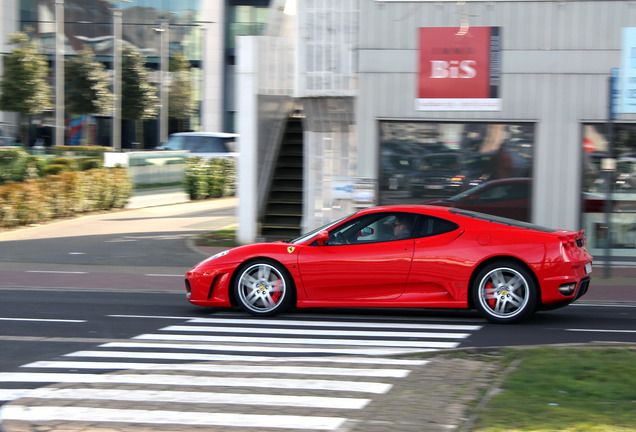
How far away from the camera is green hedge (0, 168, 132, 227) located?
18.7 metres

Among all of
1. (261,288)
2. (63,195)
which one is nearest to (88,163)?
(63,195)

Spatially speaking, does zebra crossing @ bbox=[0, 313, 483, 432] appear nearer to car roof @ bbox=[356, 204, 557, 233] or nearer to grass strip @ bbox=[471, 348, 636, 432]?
grass strip @ bbox=[471, 348, 636, 432]

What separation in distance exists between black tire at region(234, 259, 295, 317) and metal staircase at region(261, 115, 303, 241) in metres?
7.31

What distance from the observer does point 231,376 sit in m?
6.28

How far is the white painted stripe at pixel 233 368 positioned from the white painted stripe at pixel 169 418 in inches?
46.0

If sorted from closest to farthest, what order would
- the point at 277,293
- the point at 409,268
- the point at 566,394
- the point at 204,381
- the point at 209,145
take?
the point at 566,394
the point at 204,381
the point at 409,268
the point at 277,293
the point at 209,145

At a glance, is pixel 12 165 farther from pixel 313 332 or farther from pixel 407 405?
pixel 407 405

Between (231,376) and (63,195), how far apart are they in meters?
15.5

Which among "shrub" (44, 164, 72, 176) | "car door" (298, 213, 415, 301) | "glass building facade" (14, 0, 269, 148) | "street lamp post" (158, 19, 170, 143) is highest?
"glass building facade" (14, 0, 269, 148)

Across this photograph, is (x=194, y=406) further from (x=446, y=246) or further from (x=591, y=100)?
(x=591, y=100)

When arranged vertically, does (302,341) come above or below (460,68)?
below

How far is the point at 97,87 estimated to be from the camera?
135 ft

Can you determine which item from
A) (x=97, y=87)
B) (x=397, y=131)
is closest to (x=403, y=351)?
(x=397, y=131)

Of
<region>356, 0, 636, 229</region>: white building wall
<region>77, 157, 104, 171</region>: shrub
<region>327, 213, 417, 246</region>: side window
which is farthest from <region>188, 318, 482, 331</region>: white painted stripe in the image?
<region>77, 157, 104, 171</region>: shrub
